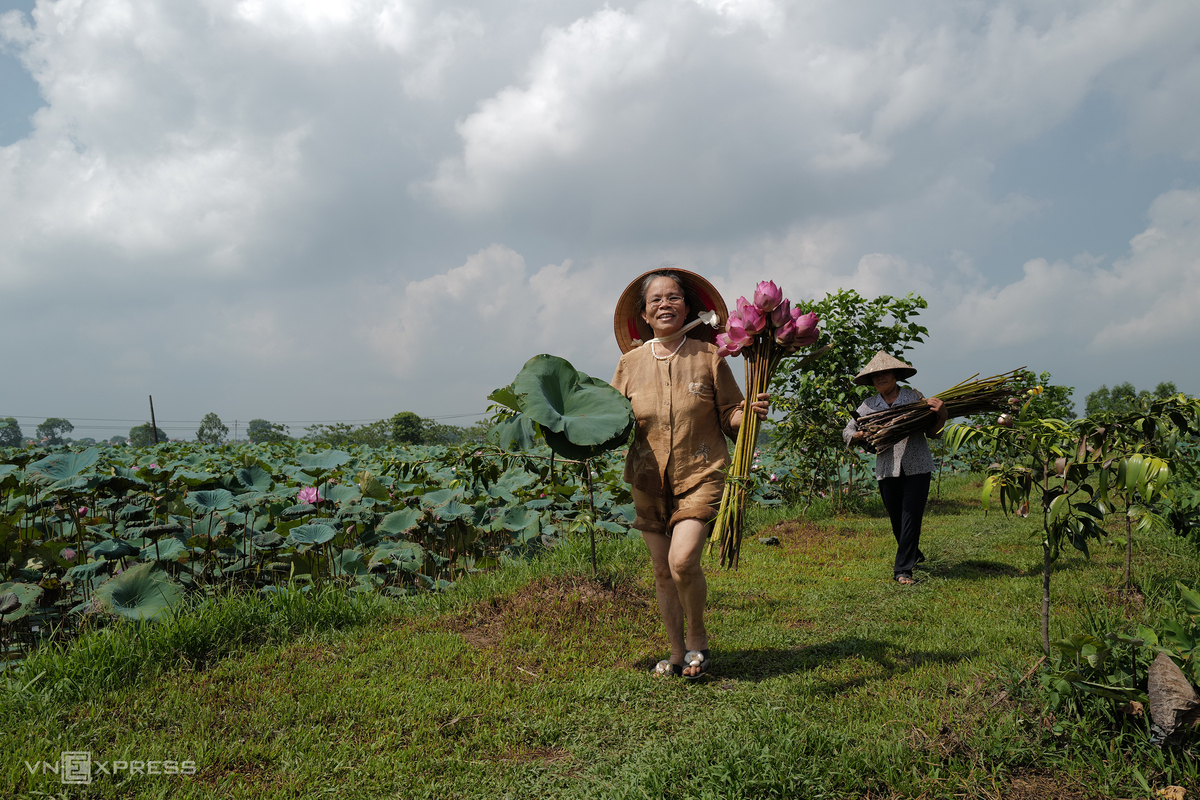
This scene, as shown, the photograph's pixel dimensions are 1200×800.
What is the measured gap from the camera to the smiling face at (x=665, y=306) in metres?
3.07

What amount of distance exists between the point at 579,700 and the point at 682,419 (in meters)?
1.32

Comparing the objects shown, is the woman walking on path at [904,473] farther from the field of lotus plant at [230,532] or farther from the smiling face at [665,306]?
the smiling face at [665,306]

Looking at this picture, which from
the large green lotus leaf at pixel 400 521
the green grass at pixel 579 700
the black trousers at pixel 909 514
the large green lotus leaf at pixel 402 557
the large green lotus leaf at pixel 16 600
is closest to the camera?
the green grass at pixel 579 700

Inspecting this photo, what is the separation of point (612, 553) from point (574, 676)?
2.49m

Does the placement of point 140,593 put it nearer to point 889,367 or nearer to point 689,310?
point 689,310

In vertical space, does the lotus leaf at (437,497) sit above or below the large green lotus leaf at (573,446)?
below

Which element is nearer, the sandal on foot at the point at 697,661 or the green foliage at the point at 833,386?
the sandal on foot at the point at 697,661

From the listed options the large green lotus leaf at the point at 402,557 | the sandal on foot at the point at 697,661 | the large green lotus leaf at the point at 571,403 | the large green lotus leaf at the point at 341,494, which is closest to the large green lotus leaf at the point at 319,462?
the large green lotus leaf at the point at 341,494

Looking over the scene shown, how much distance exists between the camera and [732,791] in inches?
80.4

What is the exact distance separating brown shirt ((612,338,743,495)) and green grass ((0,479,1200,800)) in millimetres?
961

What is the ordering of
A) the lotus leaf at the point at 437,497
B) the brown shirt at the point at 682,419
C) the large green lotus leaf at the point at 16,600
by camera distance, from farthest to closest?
the lotus leaf at the point at 437,497, the large green lotus leaf at the point at 16,600, the brown shirt at the point at 682,419

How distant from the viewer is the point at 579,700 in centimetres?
287

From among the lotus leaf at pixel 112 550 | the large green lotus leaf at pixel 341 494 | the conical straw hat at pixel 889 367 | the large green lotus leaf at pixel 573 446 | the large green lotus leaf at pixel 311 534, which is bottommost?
the large green lotus leaf at pixel 311 534

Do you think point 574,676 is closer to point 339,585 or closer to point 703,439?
point 703,439
